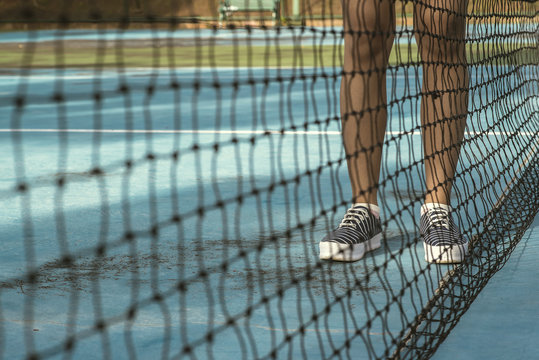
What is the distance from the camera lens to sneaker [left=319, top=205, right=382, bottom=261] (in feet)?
6.27

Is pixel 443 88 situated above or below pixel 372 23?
below

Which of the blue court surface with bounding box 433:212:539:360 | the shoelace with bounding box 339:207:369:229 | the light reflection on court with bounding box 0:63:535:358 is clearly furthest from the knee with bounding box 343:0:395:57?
the blue court surface with bounding box 433:212:539:360

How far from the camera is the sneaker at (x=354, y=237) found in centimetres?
191

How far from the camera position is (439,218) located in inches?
79.0

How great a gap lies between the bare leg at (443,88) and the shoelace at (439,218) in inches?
1.6

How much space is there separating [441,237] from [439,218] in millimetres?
95

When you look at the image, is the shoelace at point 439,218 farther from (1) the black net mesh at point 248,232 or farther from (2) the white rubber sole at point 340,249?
(2) the white rubber sole at point 340,249

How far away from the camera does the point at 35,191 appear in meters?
2.83

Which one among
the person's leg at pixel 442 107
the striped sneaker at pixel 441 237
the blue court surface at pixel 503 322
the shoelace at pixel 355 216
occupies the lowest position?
the blue court surface at pixel 503 322

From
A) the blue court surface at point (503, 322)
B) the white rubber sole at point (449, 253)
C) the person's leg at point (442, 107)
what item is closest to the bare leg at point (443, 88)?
the person's leg at point (442, 107)

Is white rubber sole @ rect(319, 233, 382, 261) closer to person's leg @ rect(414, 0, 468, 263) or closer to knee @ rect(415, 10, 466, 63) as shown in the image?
person's leg @ rect(414, 0, 468, 263)

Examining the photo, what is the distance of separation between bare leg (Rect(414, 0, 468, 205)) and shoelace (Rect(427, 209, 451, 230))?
40mm

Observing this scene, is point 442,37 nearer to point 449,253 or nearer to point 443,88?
point 443,88

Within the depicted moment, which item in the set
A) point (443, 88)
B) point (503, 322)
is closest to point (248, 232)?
point (443, 88)
